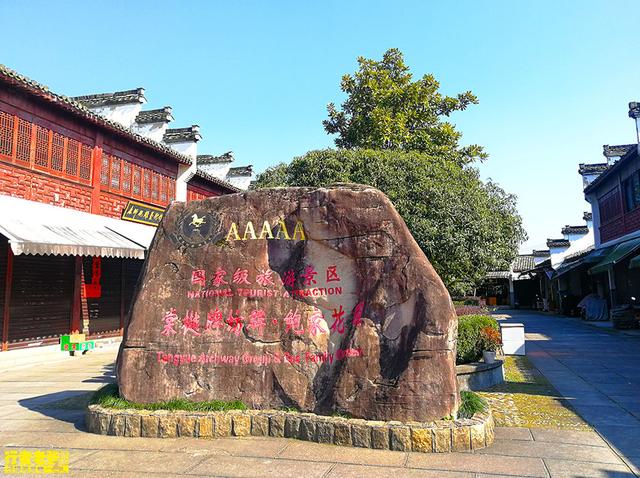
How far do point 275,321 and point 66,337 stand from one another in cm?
912

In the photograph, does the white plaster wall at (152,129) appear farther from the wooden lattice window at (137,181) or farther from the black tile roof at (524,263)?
the black tile roof at (524,263)

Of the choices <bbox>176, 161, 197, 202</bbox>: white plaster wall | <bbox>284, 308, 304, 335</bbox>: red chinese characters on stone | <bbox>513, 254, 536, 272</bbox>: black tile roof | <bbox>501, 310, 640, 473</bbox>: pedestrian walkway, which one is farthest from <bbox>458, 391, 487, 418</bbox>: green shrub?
<bbox>513, 254, 536, 272</bbox>: black tile roof

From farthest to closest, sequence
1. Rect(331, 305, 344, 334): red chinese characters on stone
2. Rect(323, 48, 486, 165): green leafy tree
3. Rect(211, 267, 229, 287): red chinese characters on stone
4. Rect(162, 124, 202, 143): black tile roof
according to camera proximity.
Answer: Rect(323, 48, 486, 165): green leafy tree → Rect(162, 124, 202, 143): black tile roof → Rect(211, 267, 229, 287): red chinese characters on stone → Rect(331, 305, 344, 334): red chinese characters on stone

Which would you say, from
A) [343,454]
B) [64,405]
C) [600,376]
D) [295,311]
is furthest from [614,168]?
[64,405]

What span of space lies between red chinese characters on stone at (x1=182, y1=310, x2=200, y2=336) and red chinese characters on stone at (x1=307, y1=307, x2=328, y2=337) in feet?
4.74

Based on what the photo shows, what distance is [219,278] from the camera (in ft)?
20.6

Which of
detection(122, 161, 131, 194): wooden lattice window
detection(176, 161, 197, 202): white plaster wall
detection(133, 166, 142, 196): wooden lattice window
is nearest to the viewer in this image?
detection(122, 161, 131, 194): wooden lattice window

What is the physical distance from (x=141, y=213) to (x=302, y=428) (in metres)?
13.0

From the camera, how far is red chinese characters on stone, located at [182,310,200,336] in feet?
20.2

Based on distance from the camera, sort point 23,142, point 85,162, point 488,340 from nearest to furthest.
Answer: point 488,340 → point 23,142 → point 85,162

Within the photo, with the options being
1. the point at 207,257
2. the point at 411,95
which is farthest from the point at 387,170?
the point at 411,95

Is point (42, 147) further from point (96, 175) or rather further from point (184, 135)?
point (184, 135)

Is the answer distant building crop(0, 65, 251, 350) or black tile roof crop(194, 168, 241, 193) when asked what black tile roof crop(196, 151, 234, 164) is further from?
distant building crop(0, 65, 251, 350)

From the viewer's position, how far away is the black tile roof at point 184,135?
19.4 meters
